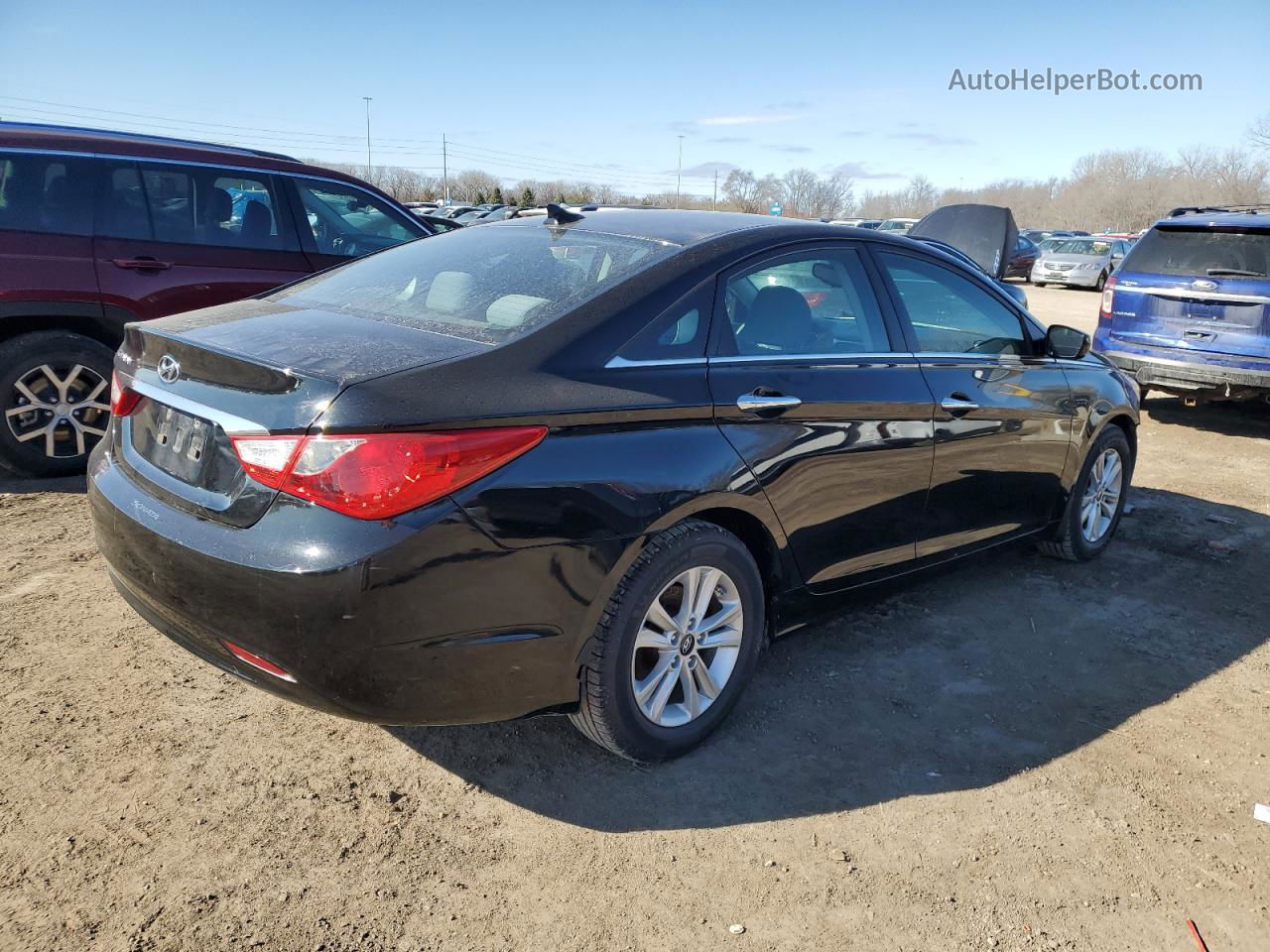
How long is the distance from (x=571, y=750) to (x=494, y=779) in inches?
11.3

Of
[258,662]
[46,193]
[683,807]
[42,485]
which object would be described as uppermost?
[46,193]

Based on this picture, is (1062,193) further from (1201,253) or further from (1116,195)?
(1201,253)

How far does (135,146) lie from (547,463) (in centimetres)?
444

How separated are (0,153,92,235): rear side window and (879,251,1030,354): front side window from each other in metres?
4.36

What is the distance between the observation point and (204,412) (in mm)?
2590

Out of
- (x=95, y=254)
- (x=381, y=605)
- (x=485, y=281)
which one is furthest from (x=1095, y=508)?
(x=95, y=254)

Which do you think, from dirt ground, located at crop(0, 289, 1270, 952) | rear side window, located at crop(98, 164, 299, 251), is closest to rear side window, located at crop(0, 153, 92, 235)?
rear side window, located at crop(98, 164, 299, 251)

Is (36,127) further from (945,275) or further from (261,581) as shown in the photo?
(945,275)

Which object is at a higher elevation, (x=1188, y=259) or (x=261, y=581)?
(x=1188, y=259)

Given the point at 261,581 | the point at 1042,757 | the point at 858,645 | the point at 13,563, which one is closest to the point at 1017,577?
the point at 858,645

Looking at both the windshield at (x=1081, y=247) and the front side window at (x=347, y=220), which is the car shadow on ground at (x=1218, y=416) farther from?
the windshield at (x=1081, y=247)

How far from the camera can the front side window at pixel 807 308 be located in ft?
10.6

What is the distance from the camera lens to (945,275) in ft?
13.6

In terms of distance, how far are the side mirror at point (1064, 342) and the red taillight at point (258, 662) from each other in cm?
366
